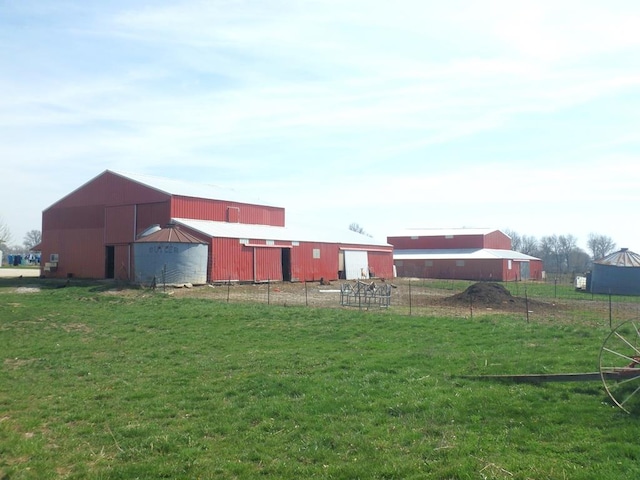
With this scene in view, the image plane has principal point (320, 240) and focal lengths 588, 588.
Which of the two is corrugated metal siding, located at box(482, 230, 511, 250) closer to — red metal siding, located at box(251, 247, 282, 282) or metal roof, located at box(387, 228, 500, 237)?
metal roof, located at box(387, 228, 500, 237)

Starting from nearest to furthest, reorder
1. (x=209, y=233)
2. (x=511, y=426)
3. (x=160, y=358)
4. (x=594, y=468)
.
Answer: (x=594, y=468), (x=511, y=426), (x=160, y=358), (x=209, y=233)

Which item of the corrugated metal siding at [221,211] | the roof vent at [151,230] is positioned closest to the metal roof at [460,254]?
the corrugated metal siding at [221,211]

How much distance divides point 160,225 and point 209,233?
4783 mm

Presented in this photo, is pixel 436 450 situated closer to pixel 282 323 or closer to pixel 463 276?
pixel 282 323

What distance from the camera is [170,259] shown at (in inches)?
1439

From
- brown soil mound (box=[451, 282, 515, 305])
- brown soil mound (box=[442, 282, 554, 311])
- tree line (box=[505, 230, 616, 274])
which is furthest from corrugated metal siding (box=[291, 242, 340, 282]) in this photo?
tree line (box=[505, 230, 616, 274])

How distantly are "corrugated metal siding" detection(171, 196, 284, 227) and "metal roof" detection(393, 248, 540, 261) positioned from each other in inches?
966

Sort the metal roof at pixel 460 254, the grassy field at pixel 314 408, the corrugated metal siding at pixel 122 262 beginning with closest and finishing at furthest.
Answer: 1. the grassy field at pixel 314 408
2. the corrugated metal siding at pixel 122 262
3. the metal roof at pixel 460 254

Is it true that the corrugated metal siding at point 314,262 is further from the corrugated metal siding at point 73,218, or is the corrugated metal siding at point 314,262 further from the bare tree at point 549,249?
the bare tree at point 549,249

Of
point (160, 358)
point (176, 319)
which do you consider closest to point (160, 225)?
point (176, 319)

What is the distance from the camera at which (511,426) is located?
783 cm

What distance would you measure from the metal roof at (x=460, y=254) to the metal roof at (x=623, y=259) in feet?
58.3

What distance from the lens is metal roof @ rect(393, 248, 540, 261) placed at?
6800 centimetres

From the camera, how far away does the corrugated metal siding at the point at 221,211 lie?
43.2m
